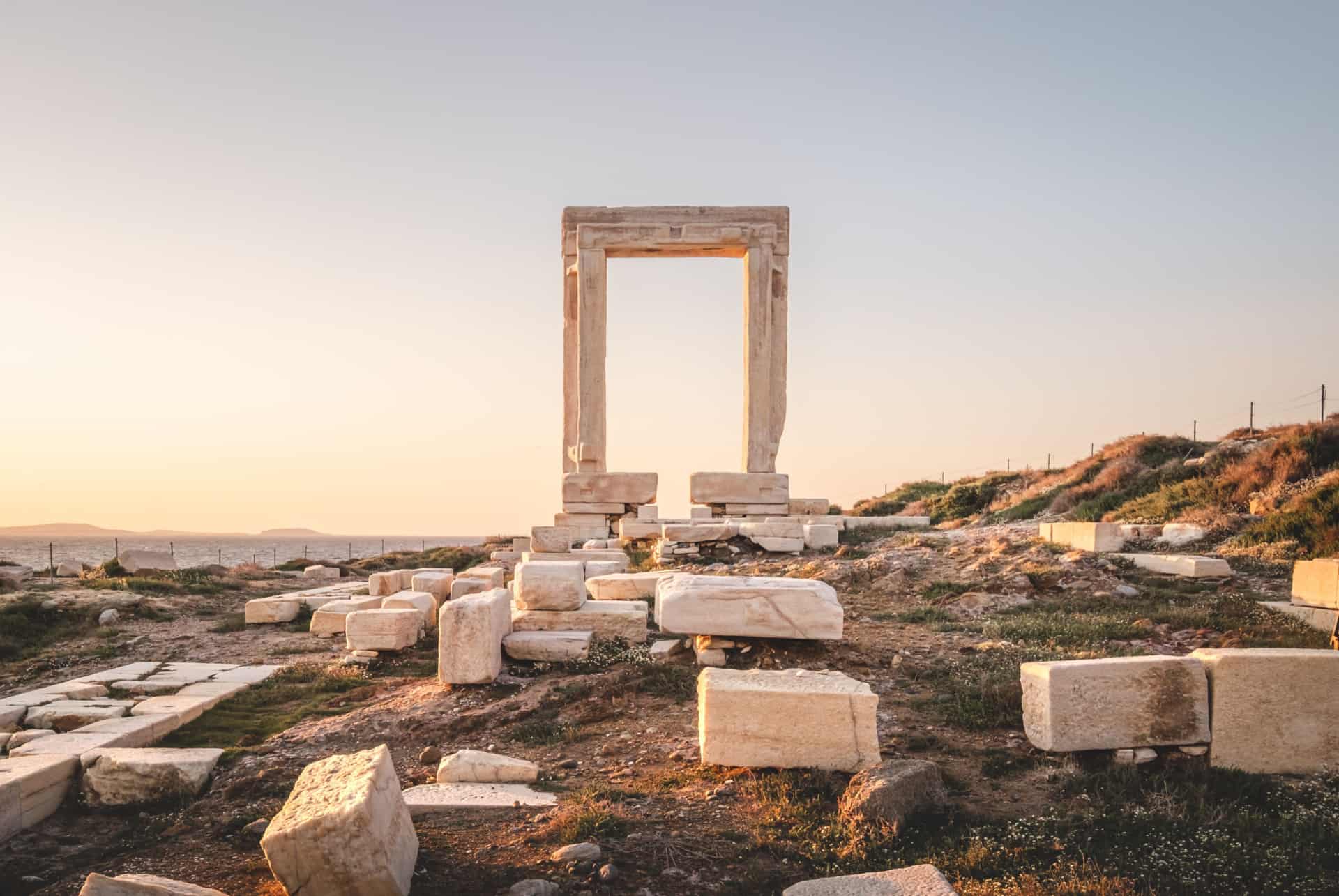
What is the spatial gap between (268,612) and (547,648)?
6.61 metres

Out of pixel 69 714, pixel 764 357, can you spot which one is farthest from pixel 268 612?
pixel 764 357

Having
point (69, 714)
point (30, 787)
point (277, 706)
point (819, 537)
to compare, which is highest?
point (819, 537)

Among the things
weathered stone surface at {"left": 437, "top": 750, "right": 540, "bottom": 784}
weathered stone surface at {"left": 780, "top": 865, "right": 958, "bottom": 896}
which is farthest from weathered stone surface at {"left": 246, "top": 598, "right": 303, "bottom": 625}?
weathered stone surface at {"left": 780, "top": 865, "right": 958, "bottom": 896}

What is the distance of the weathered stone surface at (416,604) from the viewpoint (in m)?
10.2

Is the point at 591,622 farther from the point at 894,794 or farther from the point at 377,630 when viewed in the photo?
the point at 894,794

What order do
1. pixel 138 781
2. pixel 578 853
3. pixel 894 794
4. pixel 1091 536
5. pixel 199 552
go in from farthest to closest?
pixel 199 552, pixel 1091 536, pixel 138 781, pixel 894 794, pixel 578 853

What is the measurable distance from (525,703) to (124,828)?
2.78m

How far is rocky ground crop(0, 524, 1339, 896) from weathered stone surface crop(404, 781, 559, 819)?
10 centimetres

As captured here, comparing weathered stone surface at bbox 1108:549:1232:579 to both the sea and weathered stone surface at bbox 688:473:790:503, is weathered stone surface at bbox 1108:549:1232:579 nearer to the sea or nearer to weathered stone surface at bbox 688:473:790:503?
weathered stone surface at bbox 688:473:790:503

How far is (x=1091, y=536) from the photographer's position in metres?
12.7

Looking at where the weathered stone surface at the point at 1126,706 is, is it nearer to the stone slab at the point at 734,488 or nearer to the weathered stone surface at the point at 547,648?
the weathered stone surface at the point at 547,648

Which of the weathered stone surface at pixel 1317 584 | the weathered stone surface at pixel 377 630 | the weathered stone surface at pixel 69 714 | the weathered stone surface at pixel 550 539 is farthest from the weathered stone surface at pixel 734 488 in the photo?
the weathered stone surface at pixel 69 714

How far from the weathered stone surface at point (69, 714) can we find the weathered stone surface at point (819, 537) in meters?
9.99

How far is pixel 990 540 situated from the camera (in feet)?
43.4
